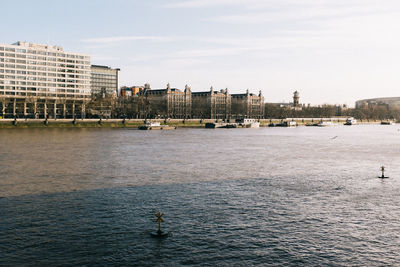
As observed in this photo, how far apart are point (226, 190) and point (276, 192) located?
3964 millimetres

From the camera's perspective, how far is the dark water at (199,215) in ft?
62.7

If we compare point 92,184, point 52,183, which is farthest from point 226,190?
point 52,183

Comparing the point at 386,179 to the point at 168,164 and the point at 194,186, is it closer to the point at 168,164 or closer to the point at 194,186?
the point at 194,186

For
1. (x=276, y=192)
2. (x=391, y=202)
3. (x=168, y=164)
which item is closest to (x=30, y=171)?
(x=168, y=164)

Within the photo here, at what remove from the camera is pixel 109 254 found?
62.6ft

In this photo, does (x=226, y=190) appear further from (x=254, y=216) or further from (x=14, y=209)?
(x=14, y=209)

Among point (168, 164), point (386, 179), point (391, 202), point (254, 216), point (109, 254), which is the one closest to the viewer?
point (109, 254)

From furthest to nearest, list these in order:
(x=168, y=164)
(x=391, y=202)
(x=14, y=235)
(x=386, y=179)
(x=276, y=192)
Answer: (x=168, y=164) < (x=386, y=179) < (x=276, y=192) < (x=391, y=202) < (x=14, y=235)

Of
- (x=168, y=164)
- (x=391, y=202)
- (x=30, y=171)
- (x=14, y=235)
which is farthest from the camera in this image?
(x=168, y=164)

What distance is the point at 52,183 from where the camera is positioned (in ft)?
119

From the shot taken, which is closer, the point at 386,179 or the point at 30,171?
the point at 386,179

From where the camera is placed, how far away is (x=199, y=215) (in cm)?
2584

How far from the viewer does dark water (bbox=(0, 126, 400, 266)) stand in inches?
753

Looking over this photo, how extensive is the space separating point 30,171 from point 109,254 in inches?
1074
